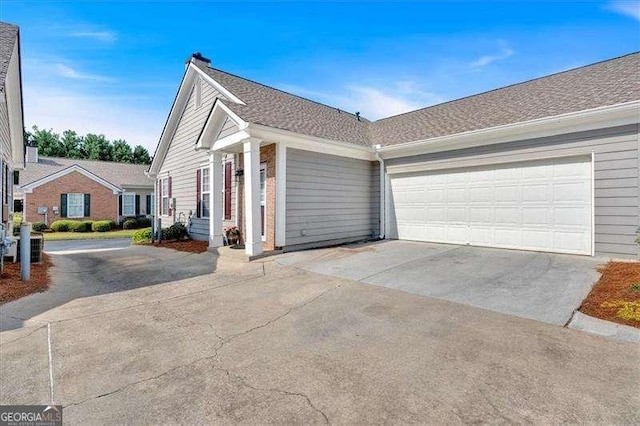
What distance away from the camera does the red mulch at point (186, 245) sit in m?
10.6

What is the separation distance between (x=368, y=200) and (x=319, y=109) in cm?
440

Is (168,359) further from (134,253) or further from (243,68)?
(243,68)

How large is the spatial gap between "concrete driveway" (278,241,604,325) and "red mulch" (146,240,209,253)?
384 cm

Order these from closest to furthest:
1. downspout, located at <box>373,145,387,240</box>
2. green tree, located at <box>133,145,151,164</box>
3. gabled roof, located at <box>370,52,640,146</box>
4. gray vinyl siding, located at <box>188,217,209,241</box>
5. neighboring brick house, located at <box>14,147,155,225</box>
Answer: gabled roof, located at <box>370,52,640,146</box> → downspout, located at <box>373,145,387,240</box> → gray vinyl siding, located at <box>188,217,209,241</box> → neighboring brick house, located at <box>14,147,155,225</box> → green tree, located at <box>133,145,151,164</box>

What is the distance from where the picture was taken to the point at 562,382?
8.72ft

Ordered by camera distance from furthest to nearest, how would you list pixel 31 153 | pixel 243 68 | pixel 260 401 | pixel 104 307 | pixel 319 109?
pixel 31 153 → pixel 243 68 → pixel 319 109 → pixel 104 307 → pixel 260 401

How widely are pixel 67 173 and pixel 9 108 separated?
14.7 metres

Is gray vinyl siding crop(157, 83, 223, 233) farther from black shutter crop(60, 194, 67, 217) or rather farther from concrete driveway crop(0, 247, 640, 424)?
black shutter crop(60, 194, 67, 217)

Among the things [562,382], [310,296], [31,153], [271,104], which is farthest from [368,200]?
[31,153]

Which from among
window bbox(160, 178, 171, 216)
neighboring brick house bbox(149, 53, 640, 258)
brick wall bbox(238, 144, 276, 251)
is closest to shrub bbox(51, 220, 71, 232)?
window bbox(160, 178, 171, 216)

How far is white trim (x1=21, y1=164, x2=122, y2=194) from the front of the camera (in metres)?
20.9

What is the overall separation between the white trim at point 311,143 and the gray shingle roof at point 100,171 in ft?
67.9

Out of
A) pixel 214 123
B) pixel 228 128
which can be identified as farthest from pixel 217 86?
pixel 228 128

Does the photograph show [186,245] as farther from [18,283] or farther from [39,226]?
[39,226]
